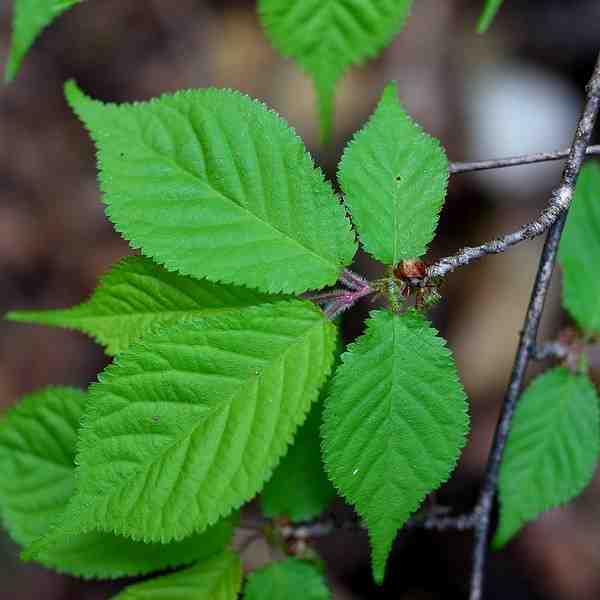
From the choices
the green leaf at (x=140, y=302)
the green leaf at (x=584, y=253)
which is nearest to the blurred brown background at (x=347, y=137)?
the green leaf at (x=584, y=253)

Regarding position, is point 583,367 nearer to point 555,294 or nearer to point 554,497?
point 554,497

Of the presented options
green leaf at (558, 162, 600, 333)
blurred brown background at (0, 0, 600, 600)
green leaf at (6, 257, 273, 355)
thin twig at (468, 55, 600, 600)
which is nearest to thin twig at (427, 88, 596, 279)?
thin twig at (468, 55, 600, 600)

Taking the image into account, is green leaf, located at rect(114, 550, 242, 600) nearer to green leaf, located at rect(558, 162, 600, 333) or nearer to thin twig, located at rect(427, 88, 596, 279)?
thin twig, located at rect(427, 88, 596, 279)

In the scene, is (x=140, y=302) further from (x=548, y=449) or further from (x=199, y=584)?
(x=548, y=449)

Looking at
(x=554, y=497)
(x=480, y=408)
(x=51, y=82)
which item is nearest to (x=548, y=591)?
(x=480, y=408)

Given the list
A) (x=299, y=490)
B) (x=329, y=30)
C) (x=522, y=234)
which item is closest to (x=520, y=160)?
(x=522, y=234)

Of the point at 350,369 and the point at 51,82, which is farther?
the point at 51,82
